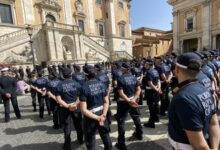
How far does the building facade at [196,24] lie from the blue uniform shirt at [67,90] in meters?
27.2

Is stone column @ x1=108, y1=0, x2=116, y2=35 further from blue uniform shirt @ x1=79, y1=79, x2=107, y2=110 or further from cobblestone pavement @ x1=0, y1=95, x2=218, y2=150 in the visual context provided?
blue uniform shirt @ x1=79, y1=79, x2=107, y2=110

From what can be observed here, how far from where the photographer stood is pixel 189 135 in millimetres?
1419

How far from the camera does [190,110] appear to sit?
1.38 m

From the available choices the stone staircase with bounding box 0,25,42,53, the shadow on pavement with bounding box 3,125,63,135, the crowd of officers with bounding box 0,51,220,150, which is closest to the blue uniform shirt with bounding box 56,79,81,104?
A: the crowd of officers with bounding box 0,51,220,150

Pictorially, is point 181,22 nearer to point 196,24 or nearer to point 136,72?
point 196,24

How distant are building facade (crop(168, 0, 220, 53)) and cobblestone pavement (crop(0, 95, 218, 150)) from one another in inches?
1019

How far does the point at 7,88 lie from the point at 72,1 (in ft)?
77.8

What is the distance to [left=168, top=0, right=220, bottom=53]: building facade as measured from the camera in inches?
1062

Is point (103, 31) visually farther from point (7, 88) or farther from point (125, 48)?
point (7, 88)

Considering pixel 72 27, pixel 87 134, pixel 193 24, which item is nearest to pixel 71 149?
pixel 87 134

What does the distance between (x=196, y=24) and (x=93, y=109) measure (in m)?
32.3

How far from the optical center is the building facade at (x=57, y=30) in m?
17.8

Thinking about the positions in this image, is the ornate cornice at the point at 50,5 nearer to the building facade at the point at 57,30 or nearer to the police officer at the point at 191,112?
the building facade at the point at 57,30

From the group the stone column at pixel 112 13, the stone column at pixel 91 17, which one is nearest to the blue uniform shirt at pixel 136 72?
the stone column at pixel 91 17
